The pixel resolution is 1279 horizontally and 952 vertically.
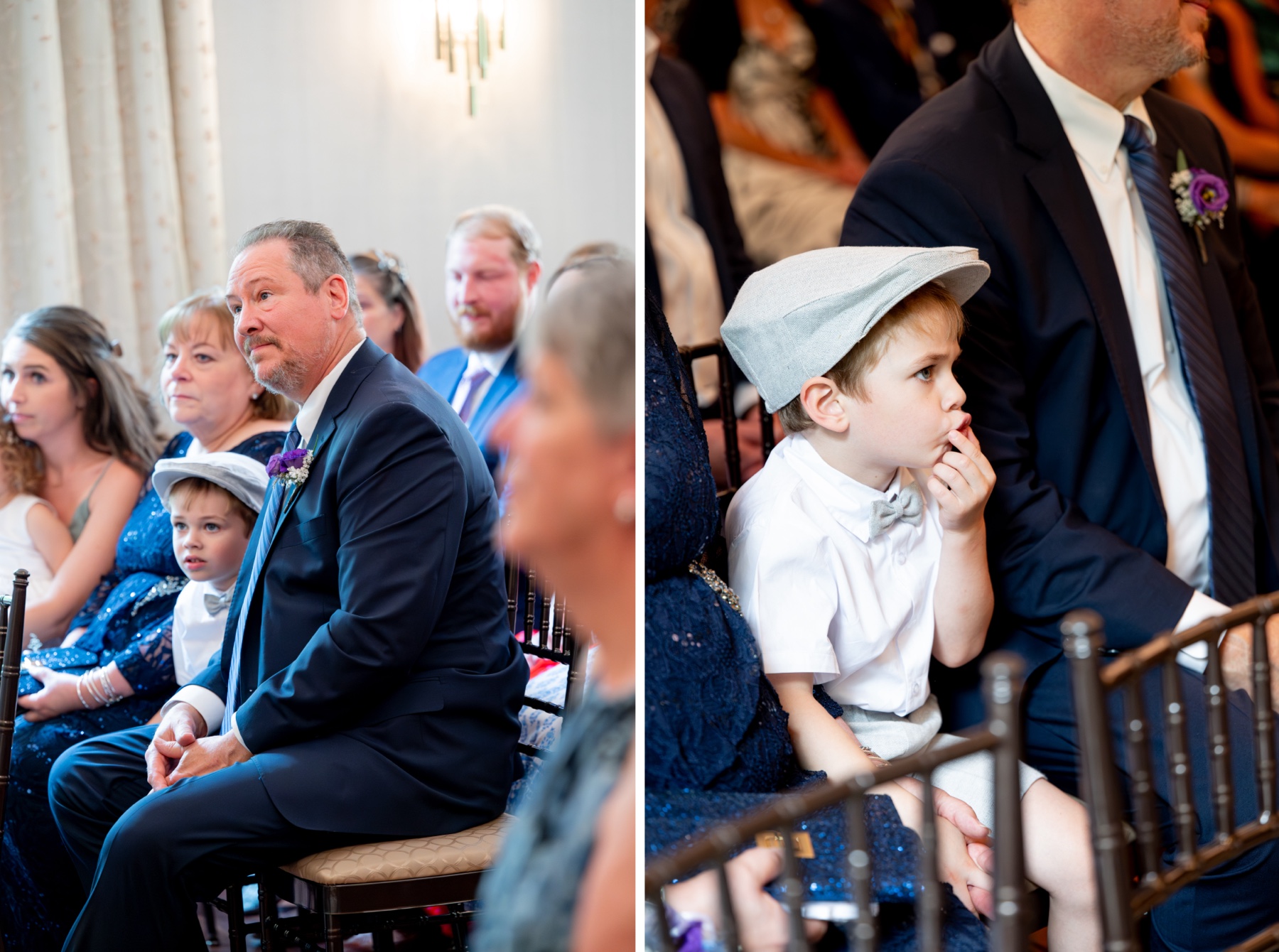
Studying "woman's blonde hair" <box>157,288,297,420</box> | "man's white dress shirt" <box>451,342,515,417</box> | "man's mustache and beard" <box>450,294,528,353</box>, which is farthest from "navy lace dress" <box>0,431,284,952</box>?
"man's mustache and beard" <box>450,294,528,353</box>

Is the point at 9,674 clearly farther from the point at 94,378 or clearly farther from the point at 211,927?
the point at 94,378

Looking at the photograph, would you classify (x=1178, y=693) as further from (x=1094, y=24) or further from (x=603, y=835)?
(x=1094, y=24)

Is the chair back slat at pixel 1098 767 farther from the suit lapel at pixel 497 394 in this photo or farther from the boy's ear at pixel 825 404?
the suit lapel at pixel 497 394

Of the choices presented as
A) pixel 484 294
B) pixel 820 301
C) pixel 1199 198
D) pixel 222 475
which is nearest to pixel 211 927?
pixel 222 475

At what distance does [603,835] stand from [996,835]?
0.36m

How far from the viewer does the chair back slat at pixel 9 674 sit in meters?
2.01

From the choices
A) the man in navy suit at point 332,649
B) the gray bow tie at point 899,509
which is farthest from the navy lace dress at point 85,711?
the gray bow tie at point 899,509

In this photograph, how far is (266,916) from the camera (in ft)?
6.67

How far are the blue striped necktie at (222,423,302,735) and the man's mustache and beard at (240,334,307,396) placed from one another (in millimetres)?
79

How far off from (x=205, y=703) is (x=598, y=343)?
1.62 m

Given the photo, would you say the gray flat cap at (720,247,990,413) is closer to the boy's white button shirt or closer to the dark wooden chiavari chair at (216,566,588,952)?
the boy's white button shirt

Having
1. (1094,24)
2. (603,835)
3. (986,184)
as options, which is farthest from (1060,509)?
(603,835)

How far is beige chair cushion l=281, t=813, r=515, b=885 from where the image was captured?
1850 mm

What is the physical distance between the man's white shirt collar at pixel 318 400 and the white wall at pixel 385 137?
1569 mm
